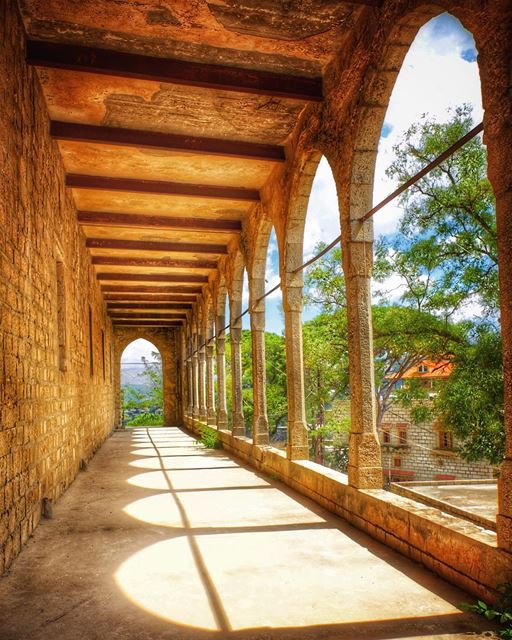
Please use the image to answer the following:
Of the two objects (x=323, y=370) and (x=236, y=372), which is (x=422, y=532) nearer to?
(x=236, y=372)

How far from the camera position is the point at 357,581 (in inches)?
130

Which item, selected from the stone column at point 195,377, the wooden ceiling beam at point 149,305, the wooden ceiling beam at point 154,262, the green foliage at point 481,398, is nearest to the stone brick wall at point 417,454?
the stone column at point 195,377

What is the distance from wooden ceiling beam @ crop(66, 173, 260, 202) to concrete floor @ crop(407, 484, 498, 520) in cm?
738

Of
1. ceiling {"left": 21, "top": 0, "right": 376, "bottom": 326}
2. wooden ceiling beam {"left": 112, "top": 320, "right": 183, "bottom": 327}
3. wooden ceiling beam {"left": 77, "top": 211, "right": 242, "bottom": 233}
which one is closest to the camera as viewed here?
ceiling {"left": 21, "top": 0, "right": 376, "bottom": 326}

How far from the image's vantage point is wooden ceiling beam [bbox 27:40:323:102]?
16.3 ft

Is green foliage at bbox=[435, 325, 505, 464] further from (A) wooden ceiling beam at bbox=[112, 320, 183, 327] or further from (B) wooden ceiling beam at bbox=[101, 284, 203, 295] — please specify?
(A) wooden ceiling beam at bbox=[112, 320, 183, 327]

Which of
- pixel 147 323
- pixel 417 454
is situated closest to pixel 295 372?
pixel 147 323

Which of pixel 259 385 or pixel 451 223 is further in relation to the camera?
pixel 451 223

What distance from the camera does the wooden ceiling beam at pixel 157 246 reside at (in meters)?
11.2

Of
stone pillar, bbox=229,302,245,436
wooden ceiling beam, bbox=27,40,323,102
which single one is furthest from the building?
wooden ceiling beam, bbox=27,40,323,102

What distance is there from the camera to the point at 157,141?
21.9ft

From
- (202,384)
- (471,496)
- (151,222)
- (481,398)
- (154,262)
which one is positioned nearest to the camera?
(151,222)

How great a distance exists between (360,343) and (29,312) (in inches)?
118

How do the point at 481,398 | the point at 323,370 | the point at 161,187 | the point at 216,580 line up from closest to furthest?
the point at 216,580, the point at 161,187, the point at 481,398, the point at 323,370
